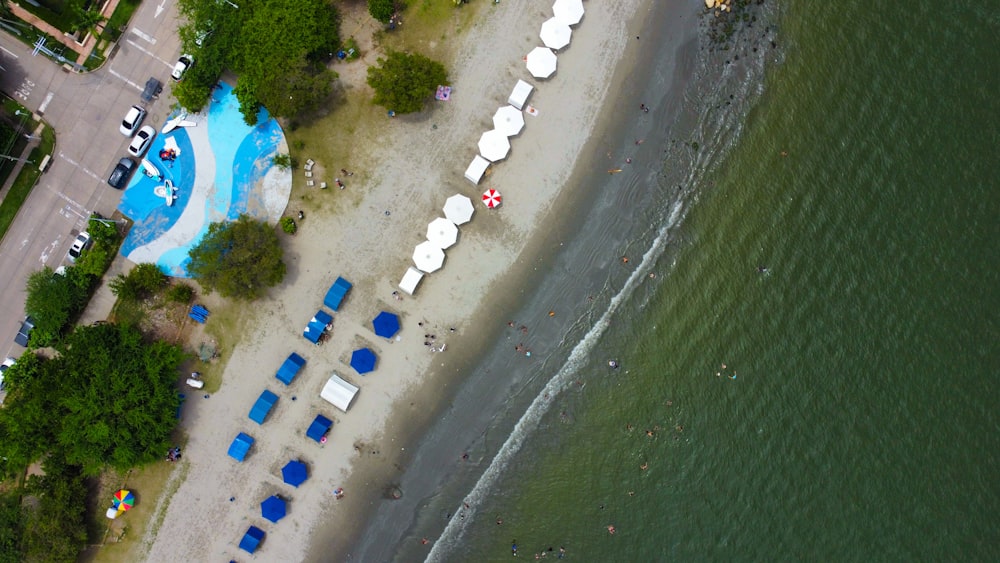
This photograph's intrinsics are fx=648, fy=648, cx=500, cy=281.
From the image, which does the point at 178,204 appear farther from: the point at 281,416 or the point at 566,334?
the point at 566,334

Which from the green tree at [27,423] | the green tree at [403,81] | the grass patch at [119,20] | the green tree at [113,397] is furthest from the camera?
the grass patch at [119,20]

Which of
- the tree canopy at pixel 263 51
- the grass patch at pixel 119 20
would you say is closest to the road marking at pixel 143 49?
the grass patch at pixel 119 20

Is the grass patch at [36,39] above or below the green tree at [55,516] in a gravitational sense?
above

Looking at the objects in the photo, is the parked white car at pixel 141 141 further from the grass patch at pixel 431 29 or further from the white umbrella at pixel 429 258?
the white umbrella at pixel 429 258

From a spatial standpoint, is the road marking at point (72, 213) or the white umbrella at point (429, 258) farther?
the road marking at point (72, 213)

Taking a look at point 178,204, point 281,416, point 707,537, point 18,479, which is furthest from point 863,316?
point 18,479

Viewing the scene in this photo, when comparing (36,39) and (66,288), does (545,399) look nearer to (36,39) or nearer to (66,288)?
(66,288)

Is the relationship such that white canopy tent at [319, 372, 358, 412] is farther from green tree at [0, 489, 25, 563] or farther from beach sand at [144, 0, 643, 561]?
green tree at [0, 489, 25, 563]

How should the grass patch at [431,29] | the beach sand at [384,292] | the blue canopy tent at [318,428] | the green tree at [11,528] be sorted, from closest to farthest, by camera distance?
the green tree at [11,528]
the blue canopy tent at [318,428]
the beach sand at [384,292]
the grass patch at [431,29]
